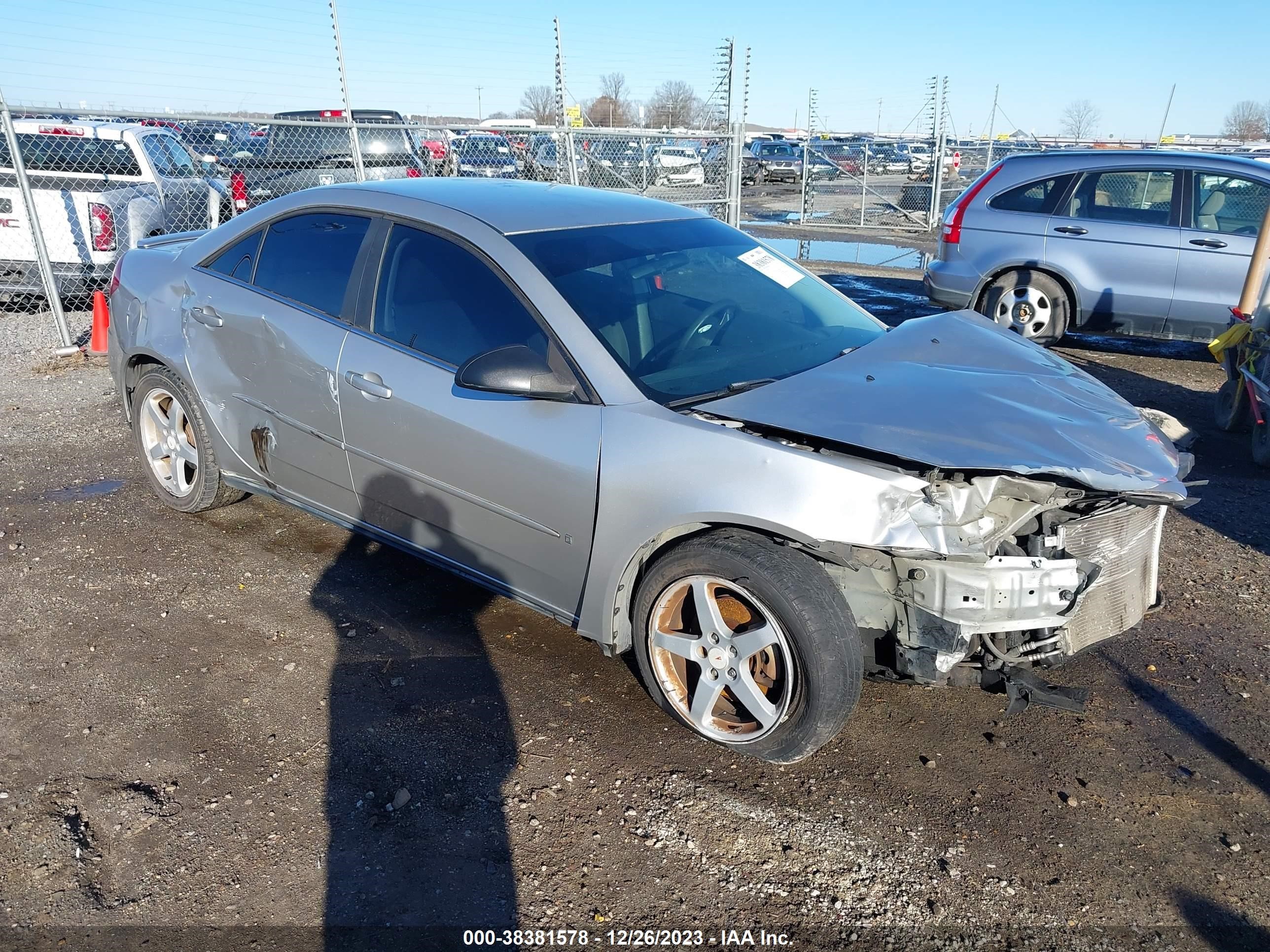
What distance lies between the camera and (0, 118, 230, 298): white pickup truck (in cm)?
910

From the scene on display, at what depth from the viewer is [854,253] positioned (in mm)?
15562

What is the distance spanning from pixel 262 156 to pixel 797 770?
41.2 ft

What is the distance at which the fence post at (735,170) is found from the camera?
12234 millimetres

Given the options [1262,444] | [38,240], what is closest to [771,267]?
[1262,444]

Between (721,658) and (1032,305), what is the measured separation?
6.55 m

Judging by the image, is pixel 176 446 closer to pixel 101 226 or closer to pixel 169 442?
pixel 169 442

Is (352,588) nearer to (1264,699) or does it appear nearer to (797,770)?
(797,770)

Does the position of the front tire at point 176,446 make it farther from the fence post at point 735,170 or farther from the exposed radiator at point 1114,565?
the fence post at point 735,170

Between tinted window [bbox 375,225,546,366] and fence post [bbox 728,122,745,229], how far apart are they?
30.0 ft

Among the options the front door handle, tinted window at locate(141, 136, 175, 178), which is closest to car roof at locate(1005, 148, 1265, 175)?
the front door handle

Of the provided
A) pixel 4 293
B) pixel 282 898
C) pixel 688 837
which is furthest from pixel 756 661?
pixel 4 293

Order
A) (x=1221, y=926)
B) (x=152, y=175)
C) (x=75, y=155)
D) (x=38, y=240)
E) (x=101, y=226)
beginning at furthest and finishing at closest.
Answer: (x=152, y=175)
(x=75, y=155)
(x=101, y=226)
(x=38, y=240)
(x=1221, y=926)

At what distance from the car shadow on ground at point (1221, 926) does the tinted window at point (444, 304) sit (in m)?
2.49

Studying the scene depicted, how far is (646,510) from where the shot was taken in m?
3.04
